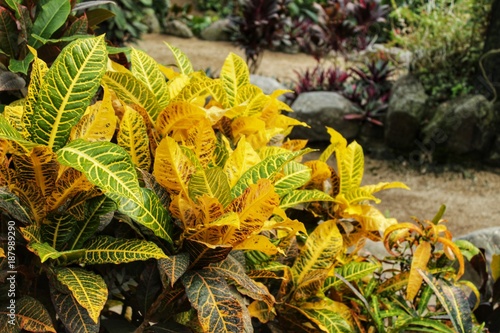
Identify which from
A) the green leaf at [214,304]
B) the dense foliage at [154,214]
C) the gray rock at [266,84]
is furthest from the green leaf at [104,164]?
the gray rock at [266,84]

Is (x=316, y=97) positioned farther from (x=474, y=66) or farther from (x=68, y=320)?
(x=68, y=320)

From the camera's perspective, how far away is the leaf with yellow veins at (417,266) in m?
1.68

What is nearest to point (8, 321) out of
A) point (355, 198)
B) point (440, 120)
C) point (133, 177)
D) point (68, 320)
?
point (68, 320)

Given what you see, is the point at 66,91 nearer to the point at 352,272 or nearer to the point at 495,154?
the point at 352,272

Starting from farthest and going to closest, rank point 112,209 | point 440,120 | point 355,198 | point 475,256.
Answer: point 440,120
point 475,256
point 355,198
point 112,209

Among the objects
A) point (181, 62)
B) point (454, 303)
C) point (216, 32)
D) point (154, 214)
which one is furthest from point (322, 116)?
point (216, 32)

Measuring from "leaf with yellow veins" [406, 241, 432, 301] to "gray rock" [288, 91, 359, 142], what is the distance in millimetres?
5095

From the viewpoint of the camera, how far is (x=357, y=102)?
23.4 ft

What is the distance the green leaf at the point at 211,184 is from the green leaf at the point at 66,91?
0.26m

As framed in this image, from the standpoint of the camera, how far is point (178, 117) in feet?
4.60

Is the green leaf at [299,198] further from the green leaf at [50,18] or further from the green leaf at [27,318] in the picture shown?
the green leaf at [50,18]

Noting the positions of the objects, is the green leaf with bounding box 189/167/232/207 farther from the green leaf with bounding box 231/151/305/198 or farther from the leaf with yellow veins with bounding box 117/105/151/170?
the leaf with yellow veins with bounding box 117/105/151/170

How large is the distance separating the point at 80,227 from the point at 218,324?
0.35 metres

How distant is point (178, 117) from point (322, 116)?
18.3 ft
